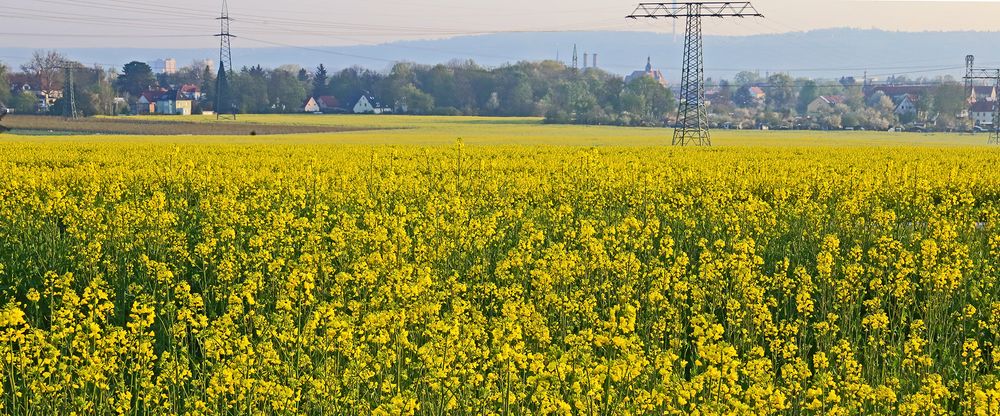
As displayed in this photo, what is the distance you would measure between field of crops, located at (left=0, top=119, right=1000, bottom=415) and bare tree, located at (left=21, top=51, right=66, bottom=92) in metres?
123

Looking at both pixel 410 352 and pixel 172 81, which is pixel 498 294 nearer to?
pixel 410 352

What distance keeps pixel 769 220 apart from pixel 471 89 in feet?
360

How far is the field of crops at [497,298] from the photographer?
588cm

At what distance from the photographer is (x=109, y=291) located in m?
9.03

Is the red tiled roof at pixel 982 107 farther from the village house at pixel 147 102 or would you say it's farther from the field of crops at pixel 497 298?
the field of crops at pixel 497 298

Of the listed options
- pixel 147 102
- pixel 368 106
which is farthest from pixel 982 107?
pixel 147 102

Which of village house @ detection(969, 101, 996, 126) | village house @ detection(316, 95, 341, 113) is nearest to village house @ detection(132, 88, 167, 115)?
village house @ detection(316, 95, 341, 113)

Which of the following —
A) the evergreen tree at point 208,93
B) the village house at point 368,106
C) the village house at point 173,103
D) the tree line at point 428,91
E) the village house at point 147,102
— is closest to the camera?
the tree line at point 428,91

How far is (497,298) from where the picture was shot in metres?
8.58

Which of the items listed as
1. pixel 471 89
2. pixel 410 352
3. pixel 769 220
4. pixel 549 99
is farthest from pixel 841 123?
pixel 410 352

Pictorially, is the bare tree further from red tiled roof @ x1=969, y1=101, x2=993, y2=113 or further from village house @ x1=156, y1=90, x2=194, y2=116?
red tiled roof @ x1=969, y1=101, x2=993, y2=113

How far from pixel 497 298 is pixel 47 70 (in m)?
141

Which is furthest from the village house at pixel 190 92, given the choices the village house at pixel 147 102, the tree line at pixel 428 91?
the tree line at pixel 428 91

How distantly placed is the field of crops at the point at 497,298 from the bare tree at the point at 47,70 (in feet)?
404
